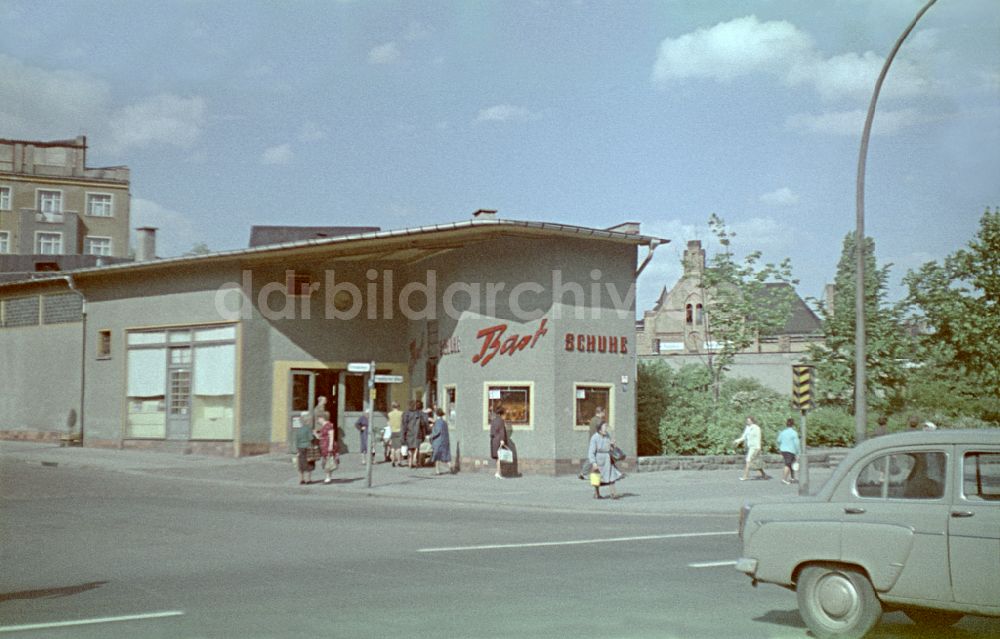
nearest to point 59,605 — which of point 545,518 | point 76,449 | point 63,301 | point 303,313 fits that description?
point 545,518

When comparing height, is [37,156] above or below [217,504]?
above

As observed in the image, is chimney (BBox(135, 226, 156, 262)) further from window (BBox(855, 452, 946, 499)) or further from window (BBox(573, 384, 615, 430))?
window (BBox(855, 452, 946, 499))

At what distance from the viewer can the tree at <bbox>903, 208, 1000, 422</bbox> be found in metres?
42.8

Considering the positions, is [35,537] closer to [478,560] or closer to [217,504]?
[217,504]

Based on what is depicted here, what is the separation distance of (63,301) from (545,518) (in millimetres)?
23629

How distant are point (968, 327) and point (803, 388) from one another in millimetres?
26019

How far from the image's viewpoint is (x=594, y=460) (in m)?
21.1

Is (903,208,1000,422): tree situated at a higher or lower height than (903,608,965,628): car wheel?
higher

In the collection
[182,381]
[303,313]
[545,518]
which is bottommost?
[545,518]

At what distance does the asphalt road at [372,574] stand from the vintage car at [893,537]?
1.69ft

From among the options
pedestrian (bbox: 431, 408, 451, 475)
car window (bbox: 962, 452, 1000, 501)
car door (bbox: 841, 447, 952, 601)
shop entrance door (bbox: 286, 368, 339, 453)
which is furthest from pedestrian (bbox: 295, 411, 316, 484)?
car window (bbox: 962, 452, 1000, 501)

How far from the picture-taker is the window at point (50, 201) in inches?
3029

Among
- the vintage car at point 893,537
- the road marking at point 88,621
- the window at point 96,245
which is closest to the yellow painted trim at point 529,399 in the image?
the road marking at point 88,621

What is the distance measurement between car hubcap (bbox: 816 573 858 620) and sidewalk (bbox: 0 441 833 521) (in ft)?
36.8
